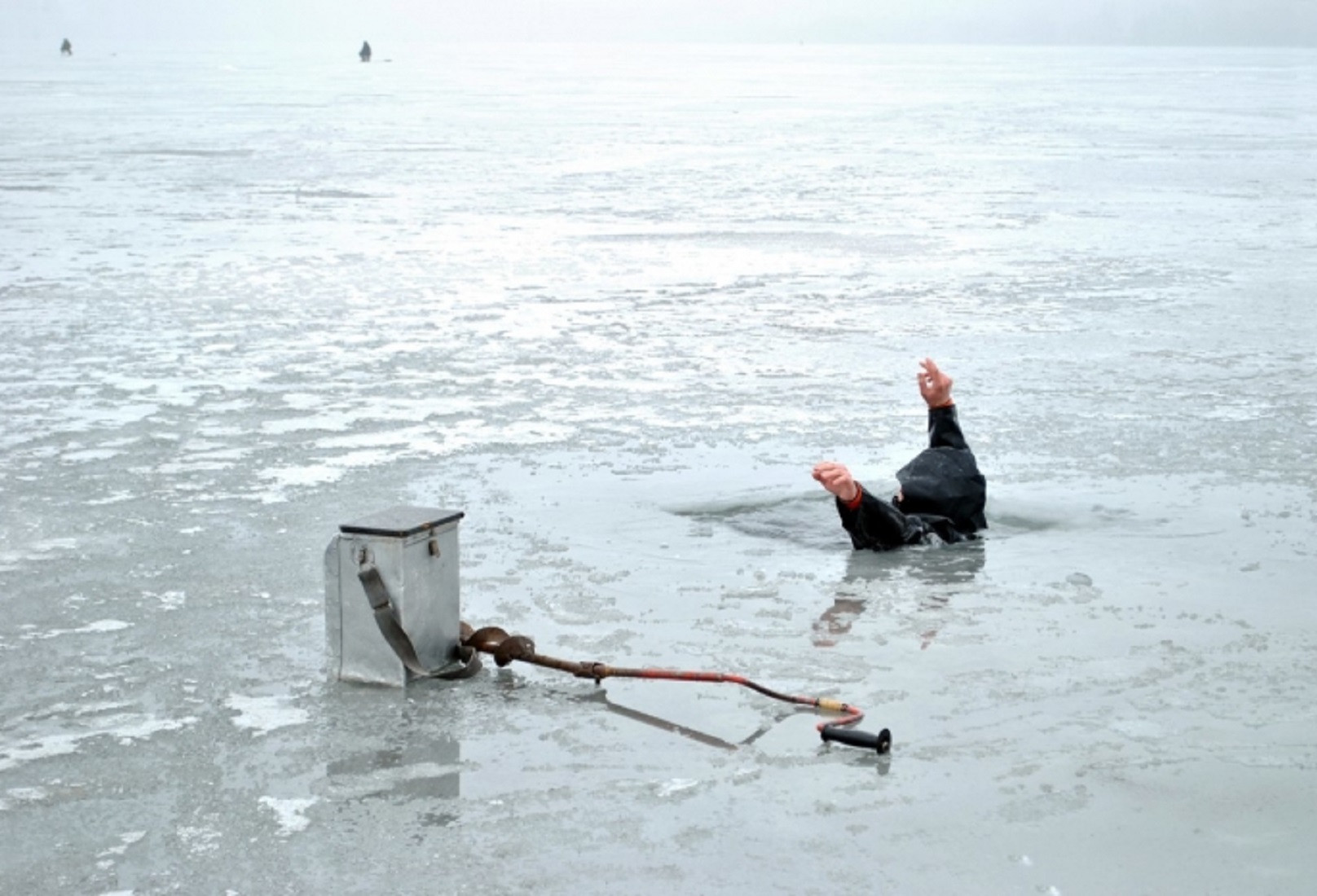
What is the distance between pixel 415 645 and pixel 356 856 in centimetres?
112

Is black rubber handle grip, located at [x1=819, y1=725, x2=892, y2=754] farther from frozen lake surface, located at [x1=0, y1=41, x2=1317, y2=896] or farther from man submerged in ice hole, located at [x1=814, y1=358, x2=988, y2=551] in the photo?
man submerged in ice hole, located at [x1=814, y1=358, x2=988, y2=551]

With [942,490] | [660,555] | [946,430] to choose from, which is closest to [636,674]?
[660,555]

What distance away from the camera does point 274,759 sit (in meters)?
4.57

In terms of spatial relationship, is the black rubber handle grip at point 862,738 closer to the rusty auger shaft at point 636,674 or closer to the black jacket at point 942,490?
the rusty auger shaft at point 636,674

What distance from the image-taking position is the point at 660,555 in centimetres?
664

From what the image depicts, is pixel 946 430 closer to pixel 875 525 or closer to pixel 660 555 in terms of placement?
pixel 875 525

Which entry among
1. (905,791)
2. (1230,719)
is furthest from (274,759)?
(1230,719)

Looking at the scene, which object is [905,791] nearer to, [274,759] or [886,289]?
[274,759]

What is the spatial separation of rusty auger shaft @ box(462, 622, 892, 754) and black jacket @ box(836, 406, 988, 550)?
6.10ft

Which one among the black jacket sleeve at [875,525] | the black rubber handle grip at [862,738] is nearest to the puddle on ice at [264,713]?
the black rubber handle grip at [862,738]

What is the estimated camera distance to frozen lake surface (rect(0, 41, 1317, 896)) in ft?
13.7

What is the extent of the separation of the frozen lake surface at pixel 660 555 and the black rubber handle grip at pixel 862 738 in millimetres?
46

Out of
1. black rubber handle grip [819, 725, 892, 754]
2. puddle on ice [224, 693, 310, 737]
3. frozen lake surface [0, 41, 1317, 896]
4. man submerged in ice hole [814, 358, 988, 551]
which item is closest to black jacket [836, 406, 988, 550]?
man submerged in ice hole [814, 358, 988, 551]

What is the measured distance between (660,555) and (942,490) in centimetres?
114
